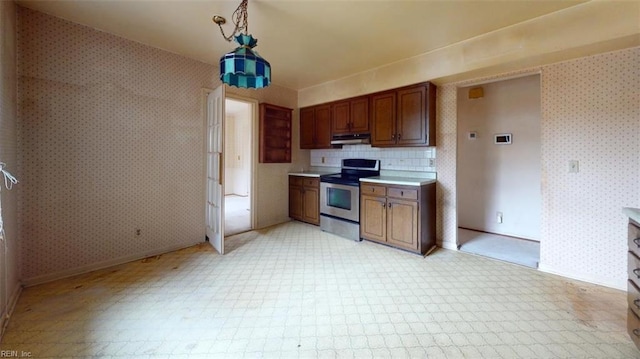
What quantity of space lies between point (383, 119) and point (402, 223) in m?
1.51

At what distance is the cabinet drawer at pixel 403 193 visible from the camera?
10.4ft

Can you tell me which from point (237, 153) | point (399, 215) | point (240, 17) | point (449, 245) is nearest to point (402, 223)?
point (399, 215)

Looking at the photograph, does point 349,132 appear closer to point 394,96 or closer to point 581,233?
point 394,96

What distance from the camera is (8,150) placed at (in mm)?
2080

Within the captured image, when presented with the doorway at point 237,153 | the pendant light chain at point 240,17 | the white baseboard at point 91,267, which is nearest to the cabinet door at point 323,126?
the pendant light chain at point 240,17

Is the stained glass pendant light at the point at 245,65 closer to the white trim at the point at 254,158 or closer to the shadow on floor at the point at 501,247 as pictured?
the white trim at the point at 254,158

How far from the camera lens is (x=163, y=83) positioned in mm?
3211

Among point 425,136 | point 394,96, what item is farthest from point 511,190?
point 394,96

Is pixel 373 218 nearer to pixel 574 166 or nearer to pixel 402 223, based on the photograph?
pixel 402 223

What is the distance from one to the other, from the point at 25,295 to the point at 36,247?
44 centimetres

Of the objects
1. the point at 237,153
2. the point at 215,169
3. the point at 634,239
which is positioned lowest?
the point at 634,239

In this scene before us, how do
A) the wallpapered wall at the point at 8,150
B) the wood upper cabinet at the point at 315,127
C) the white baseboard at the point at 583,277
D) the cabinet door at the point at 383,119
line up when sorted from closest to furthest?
the wallpapered wall at the point at 8,150 < the white baseboard at the point at 583,277 < the cabinet door at the point at 383,119 < the wood upper cabinet at the point at 315,127

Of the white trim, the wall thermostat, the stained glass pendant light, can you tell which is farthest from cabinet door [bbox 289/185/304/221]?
the wall thermostat

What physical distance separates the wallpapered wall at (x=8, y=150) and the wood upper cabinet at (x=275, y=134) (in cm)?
270
